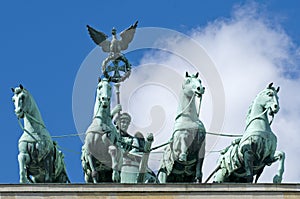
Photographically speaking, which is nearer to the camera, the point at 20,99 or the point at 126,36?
the point at 20,99

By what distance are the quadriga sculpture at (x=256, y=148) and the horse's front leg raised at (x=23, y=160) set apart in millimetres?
3671

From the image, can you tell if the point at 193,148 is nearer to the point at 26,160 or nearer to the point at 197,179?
the point at 197,179

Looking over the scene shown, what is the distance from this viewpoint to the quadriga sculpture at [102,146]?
117 feet

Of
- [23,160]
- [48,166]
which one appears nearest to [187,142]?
[48,166]

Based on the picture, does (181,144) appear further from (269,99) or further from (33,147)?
(33,147)

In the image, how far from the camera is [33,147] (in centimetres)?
3581

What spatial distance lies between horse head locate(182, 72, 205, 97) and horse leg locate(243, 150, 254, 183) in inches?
58.4

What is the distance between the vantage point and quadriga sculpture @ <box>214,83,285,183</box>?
3581 cm

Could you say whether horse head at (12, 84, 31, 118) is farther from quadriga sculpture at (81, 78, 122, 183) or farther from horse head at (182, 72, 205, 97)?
horse head at (182, 72, 205, 97)

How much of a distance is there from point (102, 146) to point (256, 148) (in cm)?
289

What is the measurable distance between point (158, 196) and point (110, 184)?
0.91 m

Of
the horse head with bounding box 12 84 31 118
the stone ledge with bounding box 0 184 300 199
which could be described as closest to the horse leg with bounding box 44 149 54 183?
the stone ledge with bounding box 0 184 300 199

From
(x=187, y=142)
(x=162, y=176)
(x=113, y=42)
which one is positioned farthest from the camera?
(x=113, y=42)

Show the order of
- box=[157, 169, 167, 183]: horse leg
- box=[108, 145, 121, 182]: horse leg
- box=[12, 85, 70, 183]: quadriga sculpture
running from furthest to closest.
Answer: box=[157, 169, 167, 183]: horse leg
box=[12, 85, 70, 183]: quadriga sculpture
box=[108, 145, 121, 182]: horse leg
